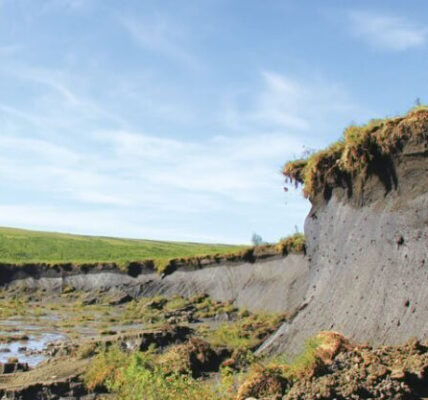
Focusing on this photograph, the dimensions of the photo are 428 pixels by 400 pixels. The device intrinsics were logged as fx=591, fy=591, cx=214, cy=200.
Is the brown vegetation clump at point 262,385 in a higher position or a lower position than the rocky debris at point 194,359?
higher

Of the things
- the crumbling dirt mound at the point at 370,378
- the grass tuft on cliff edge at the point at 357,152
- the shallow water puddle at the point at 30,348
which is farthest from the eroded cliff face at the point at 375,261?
the shallow water puddle at the point at 30,348

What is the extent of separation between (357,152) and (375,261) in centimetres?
343

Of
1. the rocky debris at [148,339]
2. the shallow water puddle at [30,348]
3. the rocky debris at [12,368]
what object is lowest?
the shallow water puddle at [30,348]

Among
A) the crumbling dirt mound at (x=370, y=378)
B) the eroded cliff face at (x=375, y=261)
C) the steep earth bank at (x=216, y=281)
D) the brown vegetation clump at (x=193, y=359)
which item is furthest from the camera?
the steep earth bank at (x=216, y=281)

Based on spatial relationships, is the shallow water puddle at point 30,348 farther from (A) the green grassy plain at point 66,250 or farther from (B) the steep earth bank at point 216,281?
(A) the green grassy plain at point 66,250

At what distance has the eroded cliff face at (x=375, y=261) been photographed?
14008 millimetres

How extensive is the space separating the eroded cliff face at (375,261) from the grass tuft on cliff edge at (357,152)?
0.12 meters

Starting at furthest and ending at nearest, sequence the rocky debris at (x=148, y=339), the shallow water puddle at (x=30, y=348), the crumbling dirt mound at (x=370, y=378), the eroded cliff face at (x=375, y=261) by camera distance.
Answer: the shallow water puddle at (x=30, y=348) < the rocky debris at (x=148, y=339) < the eroded cliff face at (x=375, y=261) < the crumbling dirt mound at (x=370, y=378)

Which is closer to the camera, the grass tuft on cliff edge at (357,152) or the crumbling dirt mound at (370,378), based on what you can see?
the crumbling dirt mound at (370,378)

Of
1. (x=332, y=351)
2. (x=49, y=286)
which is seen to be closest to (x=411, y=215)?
(x=332, y=351)

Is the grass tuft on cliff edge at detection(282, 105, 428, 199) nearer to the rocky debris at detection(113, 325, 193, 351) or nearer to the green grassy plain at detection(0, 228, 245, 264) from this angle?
the rocky debris at detection(113, 325, 193, 351)

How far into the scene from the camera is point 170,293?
127 ft

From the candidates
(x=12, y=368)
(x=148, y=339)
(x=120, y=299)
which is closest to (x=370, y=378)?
(x=148, y=339)

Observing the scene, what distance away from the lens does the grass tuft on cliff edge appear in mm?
15359
